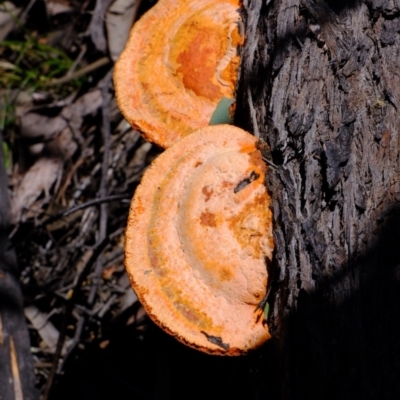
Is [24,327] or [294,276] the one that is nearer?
[294,276]

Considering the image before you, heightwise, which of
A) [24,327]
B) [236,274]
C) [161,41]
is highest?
[161,41]

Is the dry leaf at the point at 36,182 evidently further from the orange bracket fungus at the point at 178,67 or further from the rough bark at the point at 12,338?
the orange bracket fungus at the point at 178,67

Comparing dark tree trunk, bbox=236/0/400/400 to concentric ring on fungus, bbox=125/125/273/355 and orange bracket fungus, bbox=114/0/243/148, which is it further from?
orange bracket fungus, bbox=114/0/243/148

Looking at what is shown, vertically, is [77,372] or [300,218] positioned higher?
[300,218]

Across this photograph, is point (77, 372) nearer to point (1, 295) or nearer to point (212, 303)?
point (1, 295)

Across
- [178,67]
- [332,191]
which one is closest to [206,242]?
[332,191]

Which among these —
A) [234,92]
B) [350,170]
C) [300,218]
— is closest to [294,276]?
[300,218]

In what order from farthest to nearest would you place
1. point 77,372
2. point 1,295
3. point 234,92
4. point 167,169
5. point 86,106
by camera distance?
point 86,106, point 77,372, point 1,295, point 234,92, point 167,169
